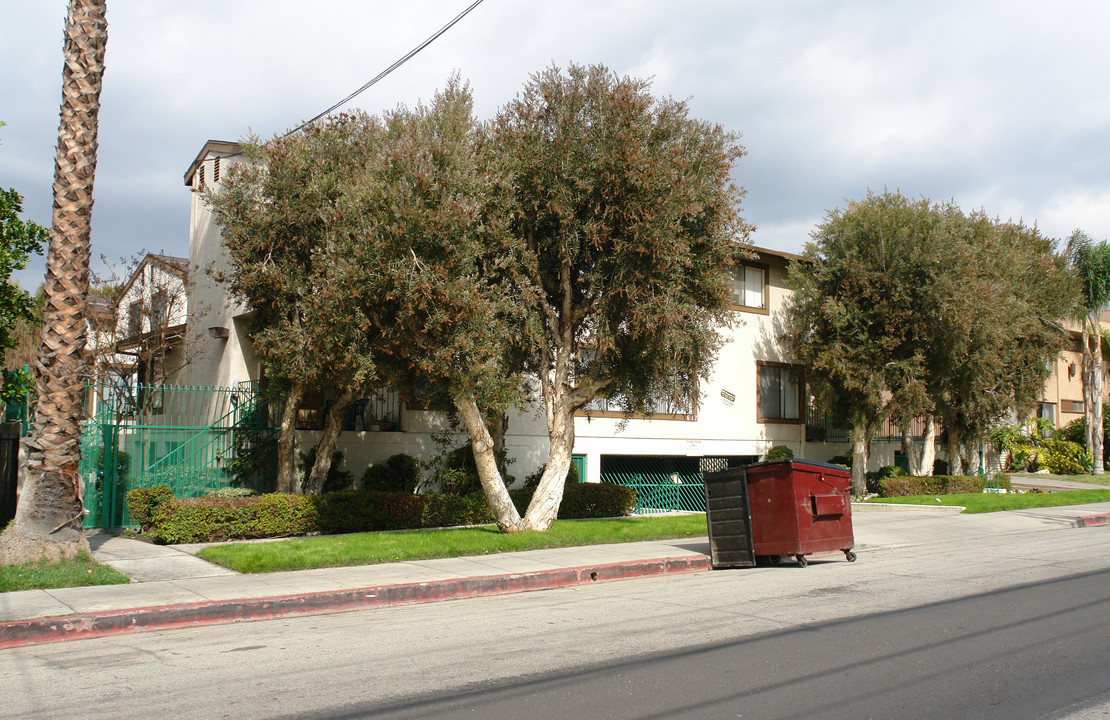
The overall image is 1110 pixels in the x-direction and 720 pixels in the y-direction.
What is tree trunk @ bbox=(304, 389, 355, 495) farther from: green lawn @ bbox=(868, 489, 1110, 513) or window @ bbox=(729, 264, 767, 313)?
green lawn @ bbox=(868, 489, 1110, 513)

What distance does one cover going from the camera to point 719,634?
776cm

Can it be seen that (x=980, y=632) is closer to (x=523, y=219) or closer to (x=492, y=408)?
(x=492, y=408)

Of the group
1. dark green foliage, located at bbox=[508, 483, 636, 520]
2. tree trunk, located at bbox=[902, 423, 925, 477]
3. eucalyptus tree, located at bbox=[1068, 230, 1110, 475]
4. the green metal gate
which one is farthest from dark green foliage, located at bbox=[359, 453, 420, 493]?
eucalyptus tree, located at bbox=[1068, 230, 1110, 475]

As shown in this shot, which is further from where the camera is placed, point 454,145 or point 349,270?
point 454,145

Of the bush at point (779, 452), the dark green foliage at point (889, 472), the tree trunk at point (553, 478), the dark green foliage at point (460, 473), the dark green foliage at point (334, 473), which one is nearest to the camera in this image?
the tree trunk at point (553, 478)

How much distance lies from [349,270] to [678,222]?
525cm

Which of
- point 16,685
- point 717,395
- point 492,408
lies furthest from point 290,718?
point 717,395

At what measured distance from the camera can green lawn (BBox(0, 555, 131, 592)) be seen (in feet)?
32.3

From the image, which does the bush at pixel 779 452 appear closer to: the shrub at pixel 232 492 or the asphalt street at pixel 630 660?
the asphalt street at pixel 630 660

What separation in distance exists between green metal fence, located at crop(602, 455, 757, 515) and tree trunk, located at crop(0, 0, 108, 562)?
13422mm

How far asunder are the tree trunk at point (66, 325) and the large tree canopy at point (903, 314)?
701 inches

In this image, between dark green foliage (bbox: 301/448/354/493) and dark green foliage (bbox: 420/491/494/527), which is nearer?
dark green foliage (bbox: 420/491/494/527)

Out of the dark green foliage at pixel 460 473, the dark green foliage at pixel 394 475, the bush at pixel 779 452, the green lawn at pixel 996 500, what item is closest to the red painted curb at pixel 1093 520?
the green lawn at pixel 996 500

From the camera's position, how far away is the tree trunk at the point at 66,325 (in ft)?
35.6
